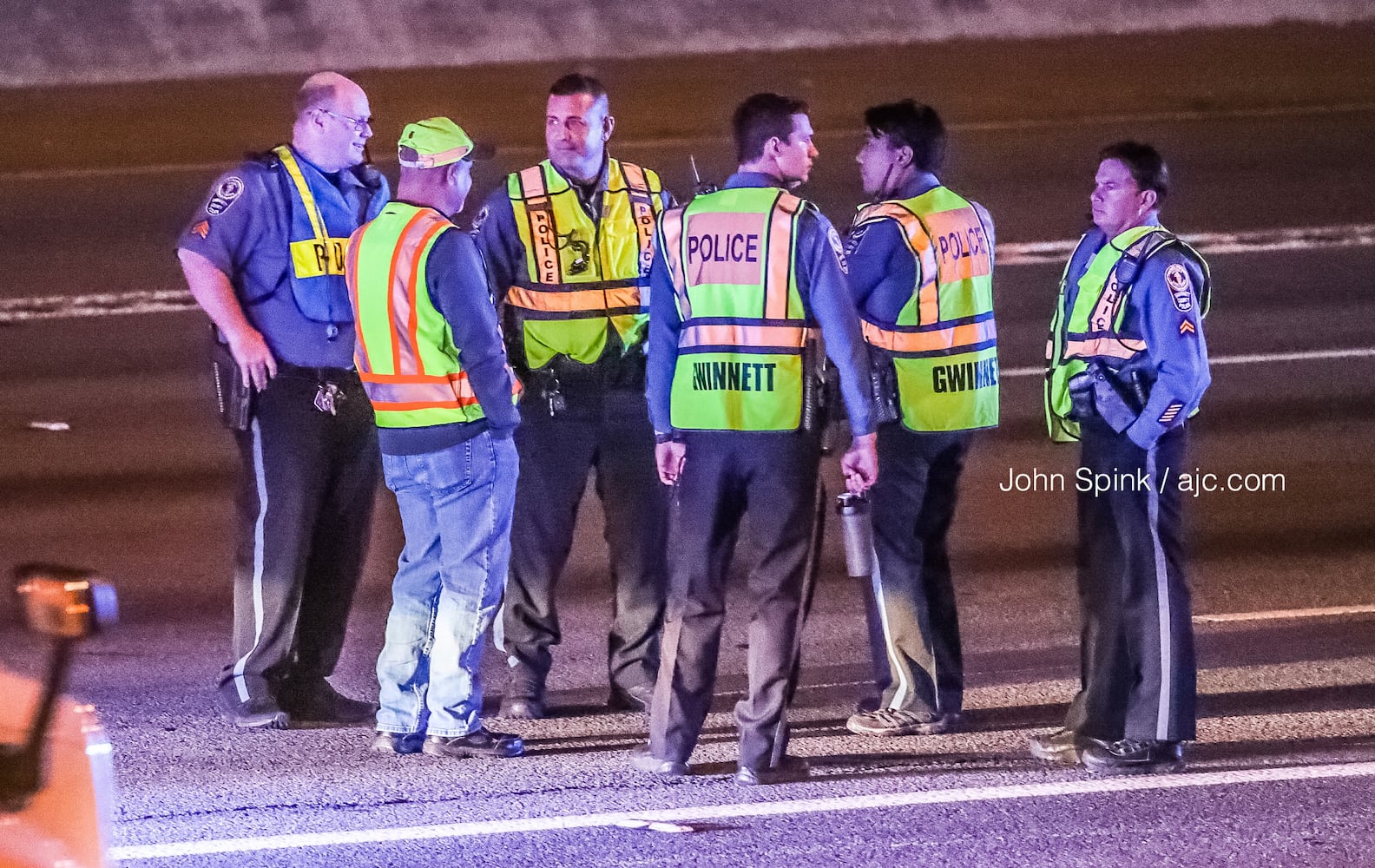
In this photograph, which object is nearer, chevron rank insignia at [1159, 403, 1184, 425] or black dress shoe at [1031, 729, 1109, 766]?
chevron rank insignia at [1159, 403, 1184, 425]

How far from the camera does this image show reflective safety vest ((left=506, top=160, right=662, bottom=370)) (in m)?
7.21

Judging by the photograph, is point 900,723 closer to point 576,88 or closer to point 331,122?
point 576,88

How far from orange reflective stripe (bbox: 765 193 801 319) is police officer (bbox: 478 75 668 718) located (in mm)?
1253

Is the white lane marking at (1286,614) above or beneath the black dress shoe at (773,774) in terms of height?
above

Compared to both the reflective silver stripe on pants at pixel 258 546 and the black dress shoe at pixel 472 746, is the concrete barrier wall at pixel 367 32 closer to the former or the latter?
the reflective silver stripe on pants at pixel 258 546

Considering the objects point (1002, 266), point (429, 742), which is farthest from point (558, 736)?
point (1002, 266)

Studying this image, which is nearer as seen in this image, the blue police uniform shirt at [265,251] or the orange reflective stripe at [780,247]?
the orange reflective stripe at [780,247]

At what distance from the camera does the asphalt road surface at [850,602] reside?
5.78m

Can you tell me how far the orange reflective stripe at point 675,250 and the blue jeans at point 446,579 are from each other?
788 millimetres

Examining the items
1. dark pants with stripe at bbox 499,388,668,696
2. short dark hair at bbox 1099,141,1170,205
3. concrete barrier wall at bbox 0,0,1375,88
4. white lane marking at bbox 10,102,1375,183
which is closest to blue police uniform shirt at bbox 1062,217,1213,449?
short dark hair at bbox 1099,141,1170,205

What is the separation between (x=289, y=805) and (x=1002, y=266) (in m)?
9.47

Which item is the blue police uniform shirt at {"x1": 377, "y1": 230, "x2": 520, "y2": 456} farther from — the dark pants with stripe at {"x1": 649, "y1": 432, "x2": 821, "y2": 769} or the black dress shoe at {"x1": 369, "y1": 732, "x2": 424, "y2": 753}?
the black dress shoe at {"x1": 369, "y1": 732, "x2": 424, "y2": 753}

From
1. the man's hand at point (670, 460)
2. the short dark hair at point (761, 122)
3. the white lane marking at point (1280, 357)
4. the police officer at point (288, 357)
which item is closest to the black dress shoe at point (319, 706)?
the police officer at point (288, 357)

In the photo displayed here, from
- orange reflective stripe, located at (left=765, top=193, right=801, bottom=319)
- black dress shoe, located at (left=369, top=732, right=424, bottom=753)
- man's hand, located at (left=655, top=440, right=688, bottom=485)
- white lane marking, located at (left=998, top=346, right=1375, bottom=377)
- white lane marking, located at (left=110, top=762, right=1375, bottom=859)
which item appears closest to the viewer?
white lane marking, located at (left=110, top=762, right=1375, bottom=859)
